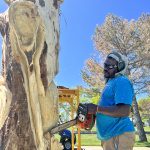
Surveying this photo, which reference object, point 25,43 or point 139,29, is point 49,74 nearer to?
point 25,43

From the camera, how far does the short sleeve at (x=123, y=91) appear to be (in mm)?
2961

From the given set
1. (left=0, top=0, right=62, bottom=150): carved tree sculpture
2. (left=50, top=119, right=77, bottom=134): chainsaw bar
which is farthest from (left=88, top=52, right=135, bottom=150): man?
(left=0, top=0, right=62, bottom=150): carved tree sculpture

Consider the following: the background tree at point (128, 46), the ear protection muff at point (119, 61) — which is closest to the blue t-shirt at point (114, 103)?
the ear protection muff at point (119, 61)

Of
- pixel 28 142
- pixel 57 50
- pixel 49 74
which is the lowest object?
pixel 28 142

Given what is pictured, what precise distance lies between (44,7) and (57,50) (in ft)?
1.21

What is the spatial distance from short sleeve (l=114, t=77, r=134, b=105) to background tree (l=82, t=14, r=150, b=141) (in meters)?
23.0

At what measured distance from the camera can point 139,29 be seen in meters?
27.4

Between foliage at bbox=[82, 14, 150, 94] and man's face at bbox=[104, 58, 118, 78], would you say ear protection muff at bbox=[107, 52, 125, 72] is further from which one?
foliage at bbox=[82, 14, 150, 94]

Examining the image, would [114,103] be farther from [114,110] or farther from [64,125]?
[64,125]

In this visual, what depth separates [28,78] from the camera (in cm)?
302

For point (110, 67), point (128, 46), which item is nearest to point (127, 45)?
point (128, 46)

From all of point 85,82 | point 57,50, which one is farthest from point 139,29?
point 57,50

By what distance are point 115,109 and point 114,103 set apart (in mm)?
130

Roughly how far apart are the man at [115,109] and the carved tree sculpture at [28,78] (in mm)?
398
